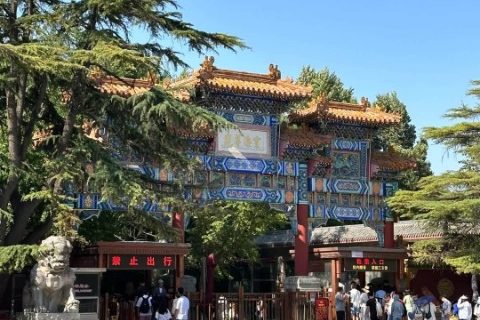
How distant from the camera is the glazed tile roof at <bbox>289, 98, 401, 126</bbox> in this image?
23281mm

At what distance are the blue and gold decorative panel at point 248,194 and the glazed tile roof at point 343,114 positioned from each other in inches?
95.2

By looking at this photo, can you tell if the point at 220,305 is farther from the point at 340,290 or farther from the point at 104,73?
the point at 104,73

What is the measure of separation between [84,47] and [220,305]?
25.3ft

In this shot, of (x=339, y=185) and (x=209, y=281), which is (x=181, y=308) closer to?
(x=209, y=281)

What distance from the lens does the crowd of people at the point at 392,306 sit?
65.5 feet

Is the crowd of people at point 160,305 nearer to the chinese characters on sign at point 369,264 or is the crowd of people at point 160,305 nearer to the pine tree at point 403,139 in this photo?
the chinese characters on sign at point 369,264

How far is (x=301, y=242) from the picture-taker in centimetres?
2283

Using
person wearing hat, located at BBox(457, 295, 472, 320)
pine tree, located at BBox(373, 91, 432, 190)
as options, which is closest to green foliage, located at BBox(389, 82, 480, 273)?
person wearing hat, located at BBox(457, 295, 472, 320)

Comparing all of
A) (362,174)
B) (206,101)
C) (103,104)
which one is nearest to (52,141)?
(103,104)

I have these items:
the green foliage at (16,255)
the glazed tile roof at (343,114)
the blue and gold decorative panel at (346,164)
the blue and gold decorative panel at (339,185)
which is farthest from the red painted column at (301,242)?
the green foliage at (16,255)

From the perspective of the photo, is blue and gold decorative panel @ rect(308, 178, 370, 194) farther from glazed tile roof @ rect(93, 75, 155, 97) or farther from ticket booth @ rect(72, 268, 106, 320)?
ticket booth @ rect(72, 268, 106, 320)

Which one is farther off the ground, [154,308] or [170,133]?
[170,133]

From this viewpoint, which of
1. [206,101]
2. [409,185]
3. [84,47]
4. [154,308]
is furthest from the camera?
[409,185]

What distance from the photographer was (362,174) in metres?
24.5
